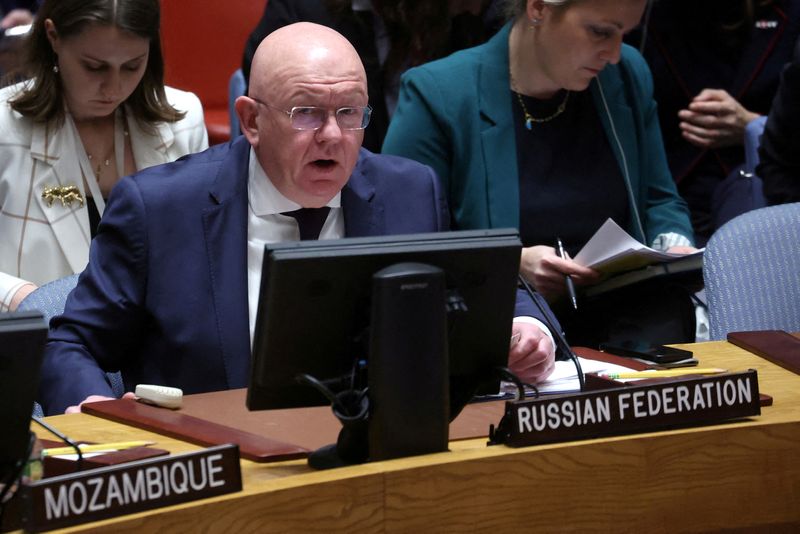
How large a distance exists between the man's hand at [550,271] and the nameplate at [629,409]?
125 cm

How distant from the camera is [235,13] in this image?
15.7ft

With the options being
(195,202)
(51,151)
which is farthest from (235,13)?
(195,202)

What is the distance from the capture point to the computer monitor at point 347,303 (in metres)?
1.69

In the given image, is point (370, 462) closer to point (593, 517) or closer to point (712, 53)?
point (593, 517)

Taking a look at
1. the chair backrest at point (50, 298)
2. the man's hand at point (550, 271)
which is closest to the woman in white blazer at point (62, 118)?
the chair backrest at point (50, 298)

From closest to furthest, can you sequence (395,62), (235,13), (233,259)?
(233,259)
(395,62)
(235,13)

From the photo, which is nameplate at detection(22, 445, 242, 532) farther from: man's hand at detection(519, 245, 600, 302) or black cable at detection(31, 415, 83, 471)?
man's hand at detection(519, 245, 600, 302)

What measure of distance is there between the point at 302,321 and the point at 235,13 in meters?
3.24

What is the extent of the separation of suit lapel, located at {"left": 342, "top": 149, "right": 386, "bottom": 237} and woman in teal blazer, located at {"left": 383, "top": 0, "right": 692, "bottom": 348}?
754 mm

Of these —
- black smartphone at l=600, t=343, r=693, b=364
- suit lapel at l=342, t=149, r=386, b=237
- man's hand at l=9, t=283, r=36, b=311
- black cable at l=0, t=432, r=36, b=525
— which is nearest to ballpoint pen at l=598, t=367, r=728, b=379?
black smartphone at l=600, t=343, r=693, b=364

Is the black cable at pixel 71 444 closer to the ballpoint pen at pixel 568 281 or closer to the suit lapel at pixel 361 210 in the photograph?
the suit lapel at pixel 361 210

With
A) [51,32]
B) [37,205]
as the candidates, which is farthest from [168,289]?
[51,32]

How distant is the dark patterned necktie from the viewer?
2518mm

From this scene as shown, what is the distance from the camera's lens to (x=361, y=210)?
2.55 m
